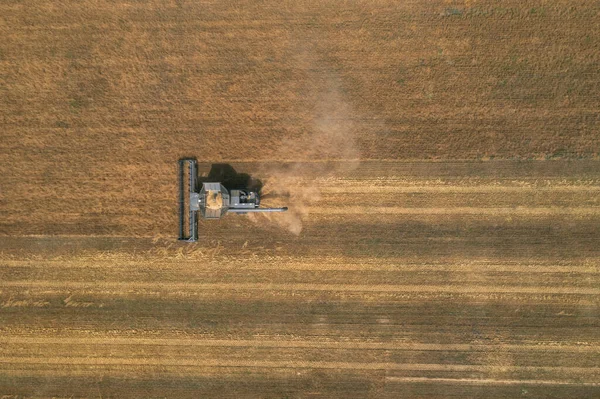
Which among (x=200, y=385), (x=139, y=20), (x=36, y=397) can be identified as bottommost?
(x=36, y=397)

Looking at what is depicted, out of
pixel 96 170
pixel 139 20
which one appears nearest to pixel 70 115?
pixel 96 170

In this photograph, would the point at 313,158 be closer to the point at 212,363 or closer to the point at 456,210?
the point at 456,210

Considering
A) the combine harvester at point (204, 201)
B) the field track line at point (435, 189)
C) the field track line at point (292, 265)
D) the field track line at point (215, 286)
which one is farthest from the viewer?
the field track line at point (215, 286)

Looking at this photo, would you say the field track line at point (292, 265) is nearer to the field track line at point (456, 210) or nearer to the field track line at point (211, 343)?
the field track line at point (456, 210)

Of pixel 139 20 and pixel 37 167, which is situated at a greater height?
pixel 139 20

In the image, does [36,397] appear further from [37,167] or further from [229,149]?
[229,149]

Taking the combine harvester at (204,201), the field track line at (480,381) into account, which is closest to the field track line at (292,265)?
the combine harvester at (204,201)

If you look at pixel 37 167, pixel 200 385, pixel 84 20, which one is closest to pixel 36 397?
pixel 200 385
